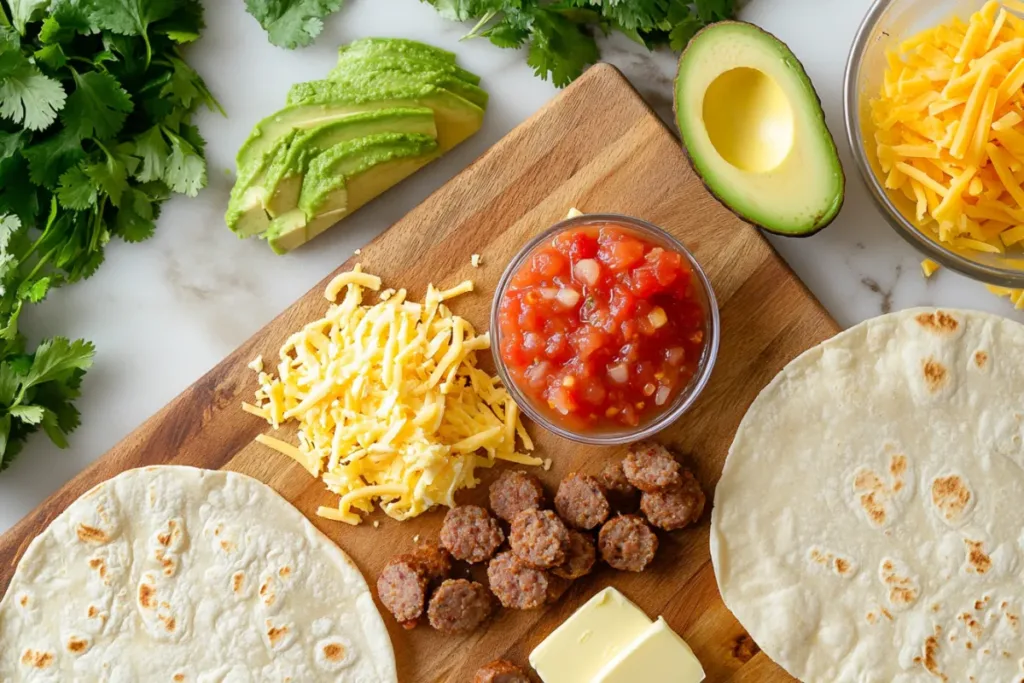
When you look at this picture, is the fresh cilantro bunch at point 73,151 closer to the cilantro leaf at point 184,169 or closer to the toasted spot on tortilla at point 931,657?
the cilantro leaf at point 184,169

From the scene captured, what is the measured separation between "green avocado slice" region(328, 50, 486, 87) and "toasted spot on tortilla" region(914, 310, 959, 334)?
2.07 meters

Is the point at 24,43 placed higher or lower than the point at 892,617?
higher

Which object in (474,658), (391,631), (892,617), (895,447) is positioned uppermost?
(391,631)

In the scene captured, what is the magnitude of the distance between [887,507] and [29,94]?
372cm

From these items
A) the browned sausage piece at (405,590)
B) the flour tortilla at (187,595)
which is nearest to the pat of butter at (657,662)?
the browned sausage piece at (405,590)

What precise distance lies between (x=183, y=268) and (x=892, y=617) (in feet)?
10.7

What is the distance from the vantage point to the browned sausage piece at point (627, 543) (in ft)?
11.0

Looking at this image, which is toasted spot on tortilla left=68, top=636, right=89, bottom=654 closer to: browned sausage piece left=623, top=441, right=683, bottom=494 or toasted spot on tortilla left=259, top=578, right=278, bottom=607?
toasted spot on tortilla left=259, top=578, right=278, bottom=607

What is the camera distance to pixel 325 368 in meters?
3.48

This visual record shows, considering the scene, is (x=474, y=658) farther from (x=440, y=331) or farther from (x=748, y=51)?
(x=748, y=51)

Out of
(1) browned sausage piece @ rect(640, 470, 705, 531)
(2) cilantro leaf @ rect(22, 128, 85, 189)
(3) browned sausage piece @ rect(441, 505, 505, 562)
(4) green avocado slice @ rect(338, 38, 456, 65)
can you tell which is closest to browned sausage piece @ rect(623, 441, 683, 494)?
(1) browned sausage piece @ rect(640, 470, 705, 531)

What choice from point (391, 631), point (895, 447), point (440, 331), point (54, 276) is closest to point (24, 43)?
point (54, 276)

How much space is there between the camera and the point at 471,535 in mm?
3449

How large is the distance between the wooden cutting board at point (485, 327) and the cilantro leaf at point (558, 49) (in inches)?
5.4
